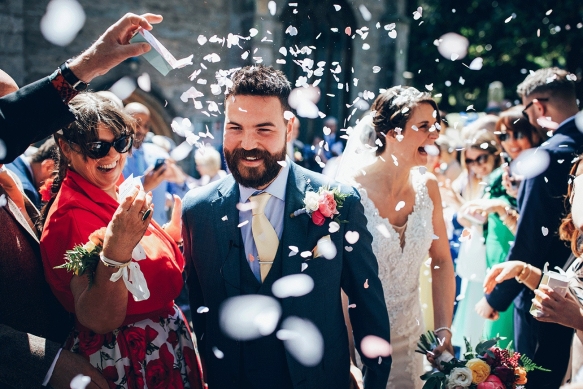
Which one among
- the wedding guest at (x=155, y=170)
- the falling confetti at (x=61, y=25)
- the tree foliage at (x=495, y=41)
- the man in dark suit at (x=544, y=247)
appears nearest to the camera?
the man in dark suit at (x=544, y=247)

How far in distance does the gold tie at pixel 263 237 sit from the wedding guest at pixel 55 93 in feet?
2.79

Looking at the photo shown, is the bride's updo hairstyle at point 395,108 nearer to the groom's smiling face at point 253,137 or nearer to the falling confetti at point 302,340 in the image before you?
the groom's smiling face at point 253,137

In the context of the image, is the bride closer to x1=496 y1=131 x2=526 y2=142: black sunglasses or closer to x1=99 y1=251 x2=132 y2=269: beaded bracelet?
x1=99 y1=251 x2=132 y2=269: beaded bracelet

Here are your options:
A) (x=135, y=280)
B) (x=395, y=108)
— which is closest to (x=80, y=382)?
(x=135, y=280)

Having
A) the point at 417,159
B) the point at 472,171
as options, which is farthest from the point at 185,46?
the point at 417,159

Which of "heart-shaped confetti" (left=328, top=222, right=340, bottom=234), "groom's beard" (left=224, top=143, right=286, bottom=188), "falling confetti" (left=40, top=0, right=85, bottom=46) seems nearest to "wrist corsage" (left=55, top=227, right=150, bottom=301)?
"groom's beard" (left=224, top=143, right=286, bottom=188)

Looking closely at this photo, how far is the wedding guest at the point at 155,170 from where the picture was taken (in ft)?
15.3

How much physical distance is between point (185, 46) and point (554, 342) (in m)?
9.51

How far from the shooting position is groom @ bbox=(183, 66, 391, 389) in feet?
7.55

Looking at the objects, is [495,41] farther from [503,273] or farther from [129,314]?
[129,314]

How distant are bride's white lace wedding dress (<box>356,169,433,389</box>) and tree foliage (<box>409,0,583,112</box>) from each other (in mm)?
11505

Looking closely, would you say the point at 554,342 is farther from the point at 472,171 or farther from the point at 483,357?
the point at 472,171

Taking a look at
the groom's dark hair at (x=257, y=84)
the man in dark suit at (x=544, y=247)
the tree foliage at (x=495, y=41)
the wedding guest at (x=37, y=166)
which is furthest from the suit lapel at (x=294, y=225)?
the tree foliage at (x=495, y=41)

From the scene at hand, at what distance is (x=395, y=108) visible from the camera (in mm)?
3051
